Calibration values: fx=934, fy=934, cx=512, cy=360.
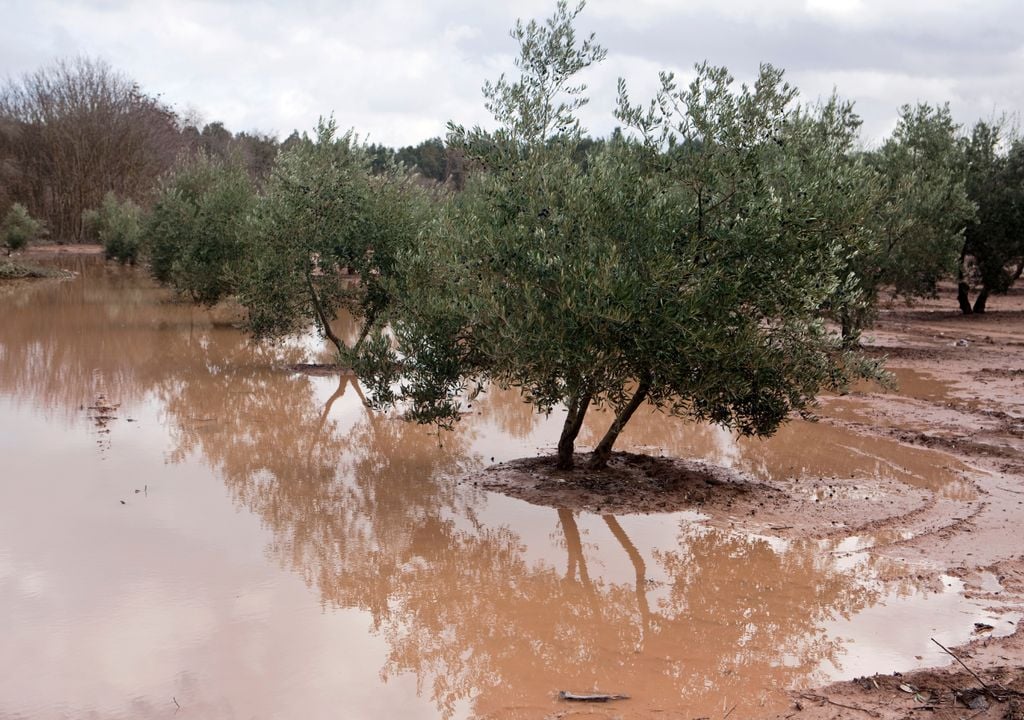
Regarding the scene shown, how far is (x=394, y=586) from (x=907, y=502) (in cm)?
747

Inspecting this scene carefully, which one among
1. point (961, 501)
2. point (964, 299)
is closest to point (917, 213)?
point (964, 299)

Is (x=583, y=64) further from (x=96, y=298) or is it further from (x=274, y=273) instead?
(x=96, y=298)

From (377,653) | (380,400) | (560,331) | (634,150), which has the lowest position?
(377,653)

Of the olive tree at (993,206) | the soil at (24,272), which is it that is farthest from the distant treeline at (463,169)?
the soil at (24,272)

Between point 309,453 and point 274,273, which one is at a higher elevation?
point 274,273

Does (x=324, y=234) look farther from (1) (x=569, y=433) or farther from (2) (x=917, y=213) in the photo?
(2) (x=917, y=213)

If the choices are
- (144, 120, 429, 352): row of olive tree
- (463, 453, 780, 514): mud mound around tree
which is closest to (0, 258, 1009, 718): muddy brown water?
(463, 453, 780, 514): mud mound around tree

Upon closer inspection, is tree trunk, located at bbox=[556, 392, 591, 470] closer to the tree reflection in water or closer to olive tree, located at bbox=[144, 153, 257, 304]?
the tree reflection in water

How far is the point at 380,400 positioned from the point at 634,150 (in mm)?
5260

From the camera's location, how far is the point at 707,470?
1471cm

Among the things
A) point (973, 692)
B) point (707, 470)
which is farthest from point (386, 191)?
point (973, 692)

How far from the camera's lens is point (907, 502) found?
43.0 ft

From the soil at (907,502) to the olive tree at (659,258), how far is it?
132 centimetres

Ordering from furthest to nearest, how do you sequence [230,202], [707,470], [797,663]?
[230,202] → [707,470] → [797,663]
